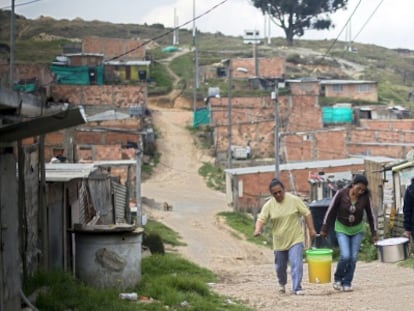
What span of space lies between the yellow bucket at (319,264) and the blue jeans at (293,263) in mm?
527

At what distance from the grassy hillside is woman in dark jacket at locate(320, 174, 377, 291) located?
166ft

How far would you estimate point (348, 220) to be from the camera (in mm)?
11750

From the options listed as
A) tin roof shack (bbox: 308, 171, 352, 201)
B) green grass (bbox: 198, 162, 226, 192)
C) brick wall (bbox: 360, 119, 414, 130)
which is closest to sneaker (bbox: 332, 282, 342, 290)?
tin roof shack (bbox: 308, 171, 352, 201)

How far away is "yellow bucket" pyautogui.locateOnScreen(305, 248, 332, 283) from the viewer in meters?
12.5

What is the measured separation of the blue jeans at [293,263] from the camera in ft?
38.4

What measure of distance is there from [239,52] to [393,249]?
72.9 m

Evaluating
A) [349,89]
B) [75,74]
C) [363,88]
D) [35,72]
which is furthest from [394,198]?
[363,88]

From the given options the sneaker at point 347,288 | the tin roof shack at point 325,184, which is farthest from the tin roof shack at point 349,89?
the sneaker at point 347,288

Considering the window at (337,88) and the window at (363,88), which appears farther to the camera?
the window at (363,88)

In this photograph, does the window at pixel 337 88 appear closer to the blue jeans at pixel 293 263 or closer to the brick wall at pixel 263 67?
the brick wall at pixel 263 67

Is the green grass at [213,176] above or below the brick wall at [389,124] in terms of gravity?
below

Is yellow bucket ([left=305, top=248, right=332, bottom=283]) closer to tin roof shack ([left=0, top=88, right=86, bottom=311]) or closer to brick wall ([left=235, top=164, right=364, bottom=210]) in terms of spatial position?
tin roof shack ([left=0, top=88, right=86, bottom=311])

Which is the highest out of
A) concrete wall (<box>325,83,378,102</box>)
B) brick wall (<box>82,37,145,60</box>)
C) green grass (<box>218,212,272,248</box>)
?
brick wall (<box>82,37,145,60</box>)

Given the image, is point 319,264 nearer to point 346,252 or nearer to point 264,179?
point 346,252
